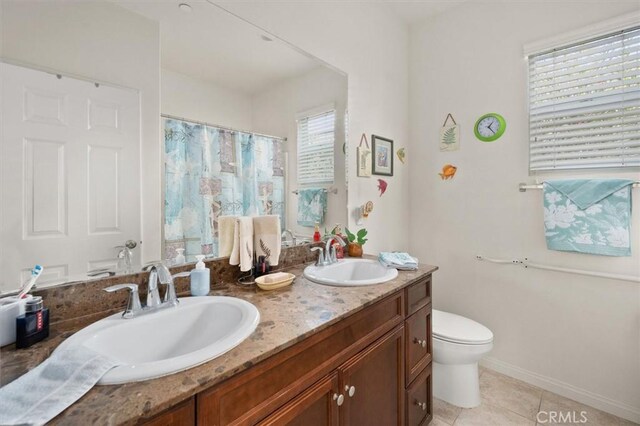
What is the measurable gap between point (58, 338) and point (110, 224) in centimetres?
36

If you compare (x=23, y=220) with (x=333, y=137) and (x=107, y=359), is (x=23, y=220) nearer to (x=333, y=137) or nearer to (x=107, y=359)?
(x=107, y=359)

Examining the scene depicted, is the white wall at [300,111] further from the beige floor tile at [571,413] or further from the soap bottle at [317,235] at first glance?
the beige floor tile at [571,413]

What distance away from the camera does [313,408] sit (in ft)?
2.86

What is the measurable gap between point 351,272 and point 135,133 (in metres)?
1.24

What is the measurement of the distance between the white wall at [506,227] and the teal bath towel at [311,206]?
1074 mm

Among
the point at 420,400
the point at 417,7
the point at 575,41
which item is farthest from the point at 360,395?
the point at 417,7

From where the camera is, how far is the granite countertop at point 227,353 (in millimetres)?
A: 502

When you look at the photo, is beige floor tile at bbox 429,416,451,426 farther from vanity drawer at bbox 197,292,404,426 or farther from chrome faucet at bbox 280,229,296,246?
chrome faucet at bbox 280,229,296,246

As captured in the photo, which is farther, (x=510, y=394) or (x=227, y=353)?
(x=510, y=394)

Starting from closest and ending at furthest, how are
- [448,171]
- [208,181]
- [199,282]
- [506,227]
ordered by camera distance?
[199,282] → [208,181] → [506,227] → [448,171]

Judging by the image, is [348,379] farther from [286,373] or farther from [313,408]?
[286,373]

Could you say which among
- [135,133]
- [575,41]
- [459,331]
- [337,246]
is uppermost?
[575,41]

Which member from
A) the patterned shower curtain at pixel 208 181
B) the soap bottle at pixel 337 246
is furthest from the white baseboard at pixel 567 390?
the patterned shower curtain at pixel 208 181

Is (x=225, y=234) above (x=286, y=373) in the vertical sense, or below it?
above
